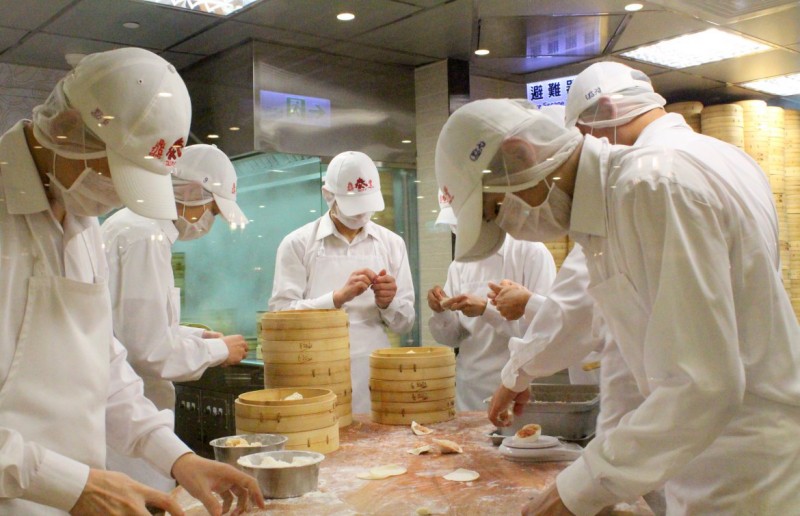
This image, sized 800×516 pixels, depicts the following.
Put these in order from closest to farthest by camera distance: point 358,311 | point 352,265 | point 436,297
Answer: point 436,297 < point 358,311 < point 352,265

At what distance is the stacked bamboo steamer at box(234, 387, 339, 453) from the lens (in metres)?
2.09

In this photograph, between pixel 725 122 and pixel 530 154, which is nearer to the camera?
pixel 530 154

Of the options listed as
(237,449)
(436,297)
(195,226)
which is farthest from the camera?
(436,297)

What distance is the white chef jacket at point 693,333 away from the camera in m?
1.32

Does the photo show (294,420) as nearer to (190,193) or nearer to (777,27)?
(190,193)

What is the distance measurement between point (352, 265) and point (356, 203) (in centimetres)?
32

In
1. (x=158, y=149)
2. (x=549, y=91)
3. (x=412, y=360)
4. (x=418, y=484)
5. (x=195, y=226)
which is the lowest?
(x=418, y=484)

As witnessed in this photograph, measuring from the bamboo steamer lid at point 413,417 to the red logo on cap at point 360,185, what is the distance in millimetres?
1409

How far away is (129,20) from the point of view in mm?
2064

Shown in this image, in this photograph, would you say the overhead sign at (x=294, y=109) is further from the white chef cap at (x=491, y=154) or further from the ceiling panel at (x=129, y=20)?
the white chef cap at (x=491, y=154)

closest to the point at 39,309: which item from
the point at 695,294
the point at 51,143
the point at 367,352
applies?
the point at 51,143

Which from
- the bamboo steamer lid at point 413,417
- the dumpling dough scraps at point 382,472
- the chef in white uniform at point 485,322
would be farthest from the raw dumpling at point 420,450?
the chef in white uniform at point 485,322

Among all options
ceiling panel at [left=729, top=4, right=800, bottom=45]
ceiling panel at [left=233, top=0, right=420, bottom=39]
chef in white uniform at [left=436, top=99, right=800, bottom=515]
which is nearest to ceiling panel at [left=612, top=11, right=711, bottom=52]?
ceiling panel at [left=729, top=4, right=800, bottom=45]

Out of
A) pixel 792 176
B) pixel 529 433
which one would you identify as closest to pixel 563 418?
pixel 529 433
